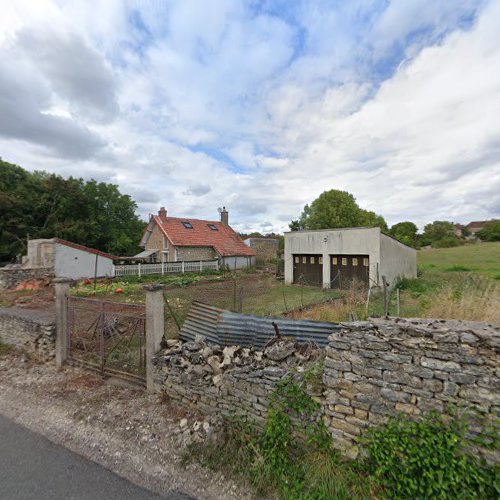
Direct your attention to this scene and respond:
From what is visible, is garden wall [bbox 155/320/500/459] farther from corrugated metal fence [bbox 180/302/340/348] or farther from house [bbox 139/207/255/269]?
house [bbox 139/207/255/269]

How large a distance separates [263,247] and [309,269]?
50.8 ft

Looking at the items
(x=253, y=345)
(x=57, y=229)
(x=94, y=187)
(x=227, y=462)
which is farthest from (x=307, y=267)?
(x=94, y=187)

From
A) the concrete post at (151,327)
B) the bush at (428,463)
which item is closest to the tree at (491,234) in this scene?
the bush at (428,463)

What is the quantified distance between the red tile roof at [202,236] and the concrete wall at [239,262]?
0.41 metres

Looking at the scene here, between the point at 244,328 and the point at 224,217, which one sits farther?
the point at 224,217

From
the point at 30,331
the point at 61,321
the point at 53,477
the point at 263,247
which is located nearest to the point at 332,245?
the point at 61,321

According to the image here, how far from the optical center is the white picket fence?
18.1 m

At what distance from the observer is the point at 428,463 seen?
249 centimetres

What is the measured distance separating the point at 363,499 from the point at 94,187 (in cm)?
3701

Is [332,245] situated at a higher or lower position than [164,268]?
higher

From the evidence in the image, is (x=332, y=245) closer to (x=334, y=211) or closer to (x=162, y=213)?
(x=162, y=213)

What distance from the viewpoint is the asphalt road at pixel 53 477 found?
9.28 feet

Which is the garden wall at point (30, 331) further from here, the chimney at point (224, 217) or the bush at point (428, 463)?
the chimney at point (224, 217)

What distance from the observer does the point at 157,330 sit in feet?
15.3
